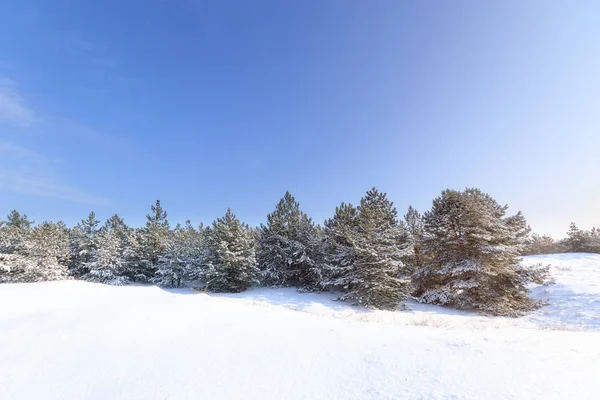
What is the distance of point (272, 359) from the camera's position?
5.12 meters

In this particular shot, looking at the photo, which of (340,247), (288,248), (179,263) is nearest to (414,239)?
(340,247)

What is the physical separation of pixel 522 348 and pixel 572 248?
5123cm

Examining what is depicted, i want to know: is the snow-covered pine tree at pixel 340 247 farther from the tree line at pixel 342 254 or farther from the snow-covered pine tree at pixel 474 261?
the snow-covered pine tree at pixel 474 261

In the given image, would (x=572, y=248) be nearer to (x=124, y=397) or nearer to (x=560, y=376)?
(x=560, y=376)

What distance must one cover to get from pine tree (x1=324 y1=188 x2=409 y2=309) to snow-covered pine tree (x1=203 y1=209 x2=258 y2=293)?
337 inches

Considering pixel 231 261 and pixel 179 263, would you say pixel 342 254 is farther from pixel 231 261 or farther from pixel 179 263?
pixel 179 263

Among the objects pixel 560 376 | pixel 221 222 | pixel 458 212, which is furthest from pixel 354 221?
pixel 560 376

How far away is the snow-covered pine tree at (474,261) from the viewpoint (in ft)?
55.0

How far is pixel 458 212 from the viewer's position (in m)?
18.7

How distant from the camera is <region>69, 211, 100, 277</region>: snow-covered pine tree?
3669 cm

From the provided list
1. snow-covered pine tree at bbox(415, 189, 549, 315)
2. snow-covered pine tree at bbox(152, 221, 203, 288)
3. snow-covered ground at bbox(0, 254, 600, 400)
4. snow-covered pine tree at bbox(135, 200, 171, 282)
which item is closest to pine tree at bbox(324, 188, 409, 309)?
snow-covered pine tree at bbox(415, 189, 549, 315)

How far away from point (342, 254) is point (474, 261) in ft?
30.3

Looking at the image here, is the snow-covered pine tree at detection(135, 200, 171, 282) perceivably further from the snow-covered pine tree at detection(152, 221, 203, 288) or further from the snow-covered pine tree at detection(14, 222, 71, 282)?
the snow-covered pine tree at detection(14, 222, 71, 282)

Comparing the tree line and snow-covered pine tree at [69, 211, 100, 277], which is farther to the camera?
snow-covered pine tree at [69, 211, 100, 277]
